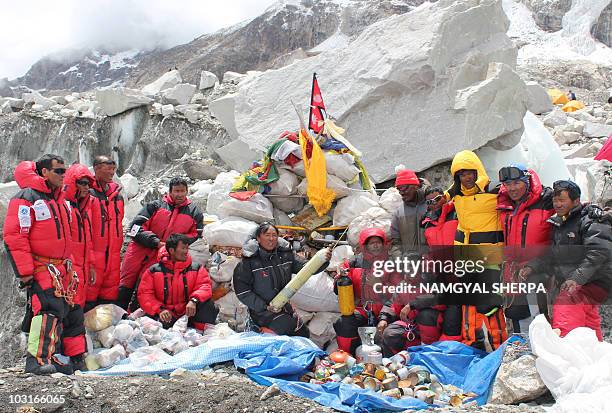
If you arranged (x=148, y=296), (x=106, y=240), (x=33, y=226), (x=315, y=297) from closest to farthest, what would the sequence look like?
(x=33, y=226) → (x=148, y=296) → (x=315, y=297) → (x=106, y=240)

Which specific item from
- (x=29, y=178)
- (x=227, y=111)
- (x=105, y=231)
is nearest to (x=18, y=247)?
(x=29, y=178)

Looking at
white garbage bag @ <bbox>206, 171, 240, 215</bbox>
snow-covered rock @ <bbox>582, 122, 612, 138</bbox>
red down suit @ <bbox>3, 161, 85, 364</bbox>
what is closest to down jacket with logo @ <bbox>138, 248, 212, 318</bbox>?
red down suit @ <bbox>3, 161, 85, 364</bbox>

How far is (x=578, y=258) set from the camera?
3.54 m

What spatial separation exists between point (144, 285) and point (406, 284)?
1.88 meters

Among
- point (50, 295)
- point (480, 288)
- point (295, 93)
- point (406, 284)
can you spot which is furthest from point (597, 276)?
point (295, 93)

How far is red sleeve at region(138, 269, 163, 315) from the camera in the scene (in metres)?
4.44

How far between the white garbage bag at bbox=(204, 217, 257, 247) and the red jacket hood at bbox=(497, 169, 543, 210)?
1.99m

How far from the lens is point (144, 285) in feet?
14.6

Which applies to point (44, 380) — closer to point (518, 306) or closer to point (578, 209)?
point (518, 306)

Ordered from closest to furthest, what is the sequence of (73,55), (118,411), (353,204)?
(118,411)
(353,204)
(73,55)

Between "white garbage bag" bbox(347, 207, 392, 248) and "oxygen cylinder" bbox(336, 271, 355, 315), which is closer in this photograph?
"oxygen cylinder" bbox(336, 271, 355, 315)

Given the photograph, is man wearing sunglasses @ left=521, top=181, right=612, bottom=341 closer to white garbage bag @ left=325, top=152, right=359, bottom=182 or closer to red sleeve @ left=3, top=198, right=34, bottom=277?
white garbage bag @ left=325, top=152, right=359, bottom=182

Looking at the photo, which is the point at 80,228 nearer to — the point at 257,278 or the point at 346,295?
the point at 257,278

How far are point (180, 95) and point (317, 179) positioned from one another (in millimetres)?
11681
